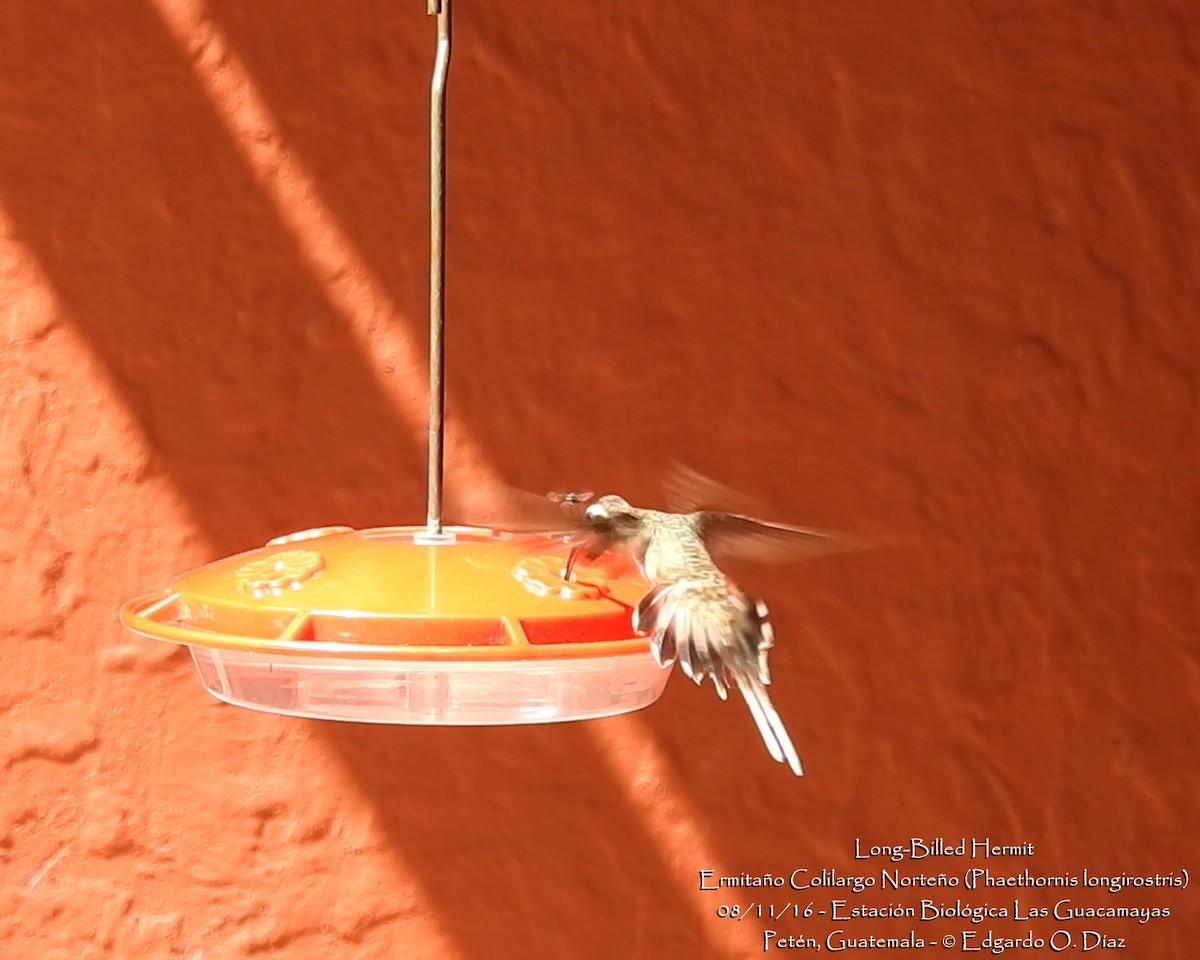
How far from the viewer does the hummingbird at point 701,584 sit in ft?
3.54

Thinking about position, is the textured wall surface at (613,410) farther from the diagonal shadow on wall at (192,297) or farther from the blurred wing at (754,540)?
the blurred wing at (754,540)

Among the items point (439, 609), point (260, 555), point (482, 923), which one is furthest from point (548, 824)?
point (439, 609)

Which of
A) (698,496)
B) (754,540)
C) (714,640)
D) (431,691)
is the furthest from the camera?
(698,496)

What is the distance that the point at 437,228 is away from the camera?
3.73 feet

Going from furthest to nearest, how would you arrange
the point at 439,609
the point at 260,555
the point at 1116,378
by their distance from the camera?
the point at 1116,378, the point at 260,555, the point at 439,609

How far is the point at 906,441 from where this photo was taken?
2164 mm

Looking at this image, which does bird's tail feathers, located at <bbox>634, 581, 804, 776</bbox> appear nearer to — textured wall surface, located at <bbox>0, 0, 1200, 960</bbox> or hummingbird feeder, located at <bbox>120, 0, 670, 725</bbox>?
hummingbird feeder, located at <bbox>120, 0, 670, 725</bbox>

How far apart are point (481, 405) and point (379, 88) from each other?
1.59ft

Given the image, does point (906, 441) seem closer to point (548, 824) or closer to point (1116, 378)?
point (1116, 378)

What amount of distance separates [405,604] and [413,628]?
0.09 ft

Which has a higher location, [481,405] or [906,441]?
[481,405]

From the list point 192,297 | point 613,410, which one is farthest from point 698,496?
point 192,297

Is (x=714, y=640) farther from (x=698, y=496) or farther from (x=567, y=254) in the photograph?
(x=567, y=254)

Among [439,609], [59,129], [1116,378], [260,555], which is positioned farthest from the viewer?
[1116,378]
